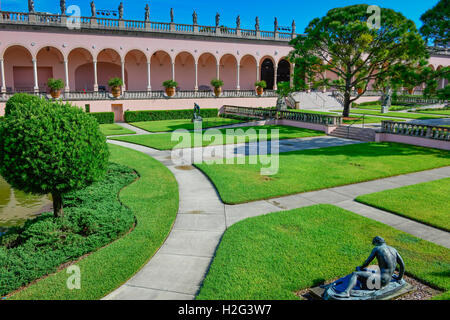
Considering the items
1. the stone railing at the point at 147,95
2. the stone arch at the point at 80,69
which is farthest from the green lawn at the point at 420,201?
the stone arch at the point at 80,69

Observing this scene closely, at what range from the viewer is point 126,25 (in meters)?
35.1

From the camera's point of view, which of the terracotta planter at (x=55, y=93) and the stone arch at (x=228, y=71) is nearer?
the terracotta planter at (x=55, y=93)

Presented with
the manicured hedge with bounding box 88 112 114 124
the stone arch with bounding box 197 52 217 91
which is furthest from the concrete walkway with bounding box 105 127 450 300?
the stone arch with bounding box 197 52 217 91

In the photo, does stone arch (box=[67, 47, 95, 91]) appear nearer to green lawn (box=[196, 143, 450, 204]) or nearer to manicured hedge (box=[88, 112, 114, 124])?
manicured hedge (box=[88, 112, 114, 124])

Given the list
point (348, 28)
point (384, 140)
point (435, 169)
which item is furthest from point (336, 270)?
point (348, 28)

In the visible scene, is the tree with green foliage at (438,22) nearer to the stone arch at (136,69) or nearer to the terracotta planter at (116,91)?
the terracotta planter at (116,91)

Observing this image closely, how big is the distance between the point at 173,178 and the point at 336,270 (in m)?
8.36

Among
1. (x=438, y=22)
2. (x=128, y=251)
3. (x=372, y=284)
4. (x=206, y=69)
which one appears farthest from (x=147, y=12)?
(x=372, y=284)

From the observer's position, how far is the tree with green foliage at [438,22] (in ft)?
60.8

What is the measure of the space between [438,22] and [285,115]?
44.8ft

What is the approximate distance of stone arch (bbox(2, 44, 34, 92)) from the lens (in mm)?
33188

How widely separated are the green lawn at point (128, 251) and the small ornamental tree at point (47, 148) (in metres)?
1.91

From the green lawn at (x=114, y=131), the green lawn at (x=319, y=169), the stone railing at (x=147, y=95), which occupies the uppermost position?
the stone railing at (x=147, y=95)

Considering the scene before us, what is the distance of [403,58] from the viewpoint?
25562 millimetres
